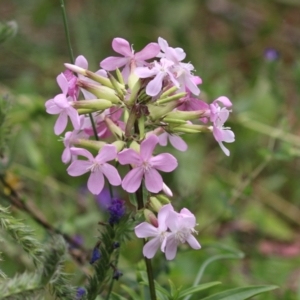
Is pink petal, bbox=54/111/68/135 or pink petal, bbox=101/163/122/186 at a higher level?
pink petal, bbox=54/111/68/135

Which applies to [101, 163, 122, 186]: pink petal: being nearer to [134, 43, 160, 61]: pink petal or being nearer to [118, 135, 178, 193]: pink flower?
[118, 135, 178, 193]: pink flower

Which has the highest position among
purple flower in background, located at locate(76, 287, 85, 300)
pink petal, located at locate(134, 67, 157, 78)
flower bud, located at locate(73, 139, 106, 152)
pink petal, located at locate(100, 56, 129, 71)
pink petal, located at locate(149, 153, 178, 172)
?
pink petal, located at locate(134, 67, 157, 78)

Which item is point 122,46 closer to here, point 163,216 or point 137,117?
point 137,117

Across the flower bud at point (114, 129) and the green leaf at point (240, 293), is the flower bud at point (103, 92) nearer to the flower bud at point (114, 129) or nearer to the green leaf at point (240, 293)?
the flower bud at point (114, 129)

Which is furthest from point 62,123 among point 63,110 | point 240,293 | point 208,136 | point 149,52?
point 208,136

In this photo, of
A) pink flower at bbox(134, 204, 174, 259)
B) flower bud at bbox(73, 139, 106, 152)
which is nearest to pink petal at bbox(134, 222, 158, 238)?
pink flower at bbox(134, 204, 174, 259)

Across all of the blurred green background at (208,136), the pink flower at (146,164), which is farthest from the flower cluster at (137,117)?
the blurred green background at (208,136)

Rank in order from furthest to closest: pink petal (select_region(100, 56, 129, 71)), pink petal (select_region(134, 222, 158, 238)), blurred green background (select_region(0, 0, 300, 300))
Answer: blurred green background (select_region(0, 0, 300, 300)) → pink petal (select_region(100, 56, 129, 71)) → pink petal (select_region(134, 222, 158, 238))
